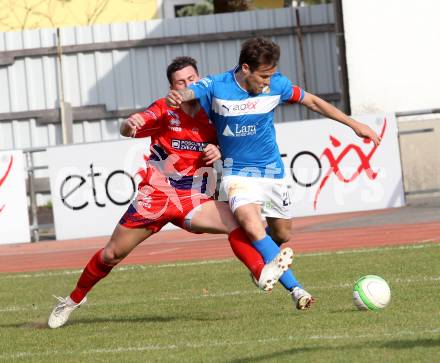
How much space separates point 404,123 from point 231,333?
12562 millimetres

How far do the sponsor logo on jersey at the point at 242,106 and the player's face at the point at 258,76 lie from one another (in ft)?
0.34

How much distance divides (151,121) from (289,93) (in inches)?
40.8

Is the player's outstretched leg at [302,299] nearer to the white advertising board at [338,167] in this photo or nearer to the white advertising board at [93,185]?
the white advertising board at [338,167]

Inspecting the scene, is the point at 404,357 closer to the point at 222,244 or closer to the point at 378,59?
the point at 222,244

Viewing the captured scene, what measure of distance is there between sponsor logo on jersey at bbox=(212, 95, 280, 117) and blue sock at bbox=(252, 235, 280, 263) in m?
0.92

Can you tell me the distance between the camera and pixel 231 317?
361 inches

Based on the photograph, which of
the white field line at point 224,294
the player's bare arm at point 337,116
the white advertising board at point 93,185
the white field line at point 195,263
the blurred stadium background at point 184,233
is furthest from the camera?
the white advertising board at point 93,185

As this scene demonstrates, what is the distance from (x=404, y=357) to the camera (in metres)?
6.66

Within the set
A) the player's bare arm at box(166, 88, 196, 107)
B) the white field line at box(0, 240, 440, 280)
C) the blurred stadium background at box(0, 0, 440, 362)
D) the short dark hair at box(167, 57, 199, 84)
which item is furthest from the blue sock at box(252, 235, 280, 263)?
the white field line at box(0, 240, 440, 280)

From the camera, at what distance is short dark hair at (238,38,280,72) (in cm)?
862

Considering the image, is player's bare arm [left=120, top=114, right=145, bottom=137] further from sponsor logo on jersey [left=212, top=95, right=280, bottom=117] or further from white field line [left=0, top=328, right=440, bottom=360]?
white field line [left=0, top=328, right=440, bottom=360]

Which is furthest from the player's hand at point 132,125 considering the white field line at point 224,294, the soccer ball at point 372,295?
the white field line at point 224,294

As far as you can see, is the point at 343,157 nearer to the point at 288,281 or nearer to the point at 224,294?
the point at 224,294

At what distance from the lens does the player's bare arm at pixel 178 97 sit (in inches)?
339
